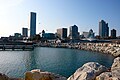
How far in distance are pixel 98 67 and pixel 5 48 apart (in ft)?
367

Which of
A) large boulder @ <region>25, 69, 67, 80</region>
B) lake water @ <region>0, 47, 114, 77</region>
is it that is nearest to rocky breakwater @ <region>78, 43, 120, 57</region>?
lake water @ <region>0, 47, 114, 77</region>

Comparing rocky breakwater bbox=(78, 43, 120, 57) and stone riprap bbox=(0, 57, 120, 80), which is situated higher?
stone riprap bbox=(0, 57, 120, 80)

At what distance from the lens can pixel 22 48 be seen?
399 ft

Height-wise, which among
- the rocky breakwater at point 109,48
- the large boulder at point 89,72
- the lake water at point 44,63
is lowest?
the lake water at point 44,63

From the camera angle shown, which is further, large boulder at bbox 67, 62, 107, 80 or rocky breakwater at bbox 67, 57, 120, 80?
large boulder at bbox 67, 62, 107, 80

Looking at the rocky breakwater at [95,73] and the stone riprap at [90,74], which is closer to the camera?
the rocky breakwater at [95,73]

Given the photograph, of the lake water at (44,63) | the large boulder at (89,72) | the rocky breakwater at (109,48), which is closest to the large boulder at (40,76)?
the large boulder at (89,72)

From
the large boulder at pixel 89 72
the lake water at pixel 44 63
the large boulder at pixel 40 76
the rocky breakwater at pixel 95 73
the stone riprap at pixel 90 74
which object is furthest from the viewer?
the lake water at pixel 44 63

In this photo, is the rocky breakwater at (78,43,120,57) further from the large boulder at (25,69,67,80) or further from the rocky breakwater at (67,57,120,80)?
the rocky breakwater at (67,57,120,80)

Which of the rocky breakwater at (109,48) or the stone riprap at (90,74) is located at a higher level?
the stone riprap at (90,74)

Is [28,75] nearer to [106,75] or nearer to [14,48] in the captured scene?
[106,75]

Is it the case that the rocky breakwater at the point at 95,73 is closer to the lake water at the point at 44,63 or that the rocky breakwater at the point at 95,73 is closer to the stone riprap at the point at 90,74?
the stone riprap at the point at 90,74

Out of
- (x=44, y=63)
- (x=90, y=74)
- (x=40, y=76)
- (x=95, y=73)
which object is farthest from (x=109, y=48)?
(x=90, y=74)

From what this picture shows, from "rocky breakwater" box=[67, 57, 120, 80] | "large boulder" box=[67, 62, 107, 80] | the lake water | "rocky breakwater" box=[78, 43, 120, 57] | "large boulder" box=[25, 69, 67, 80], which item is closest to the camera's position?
"rocky breakwater" box=[67, 57, 120, 80]
